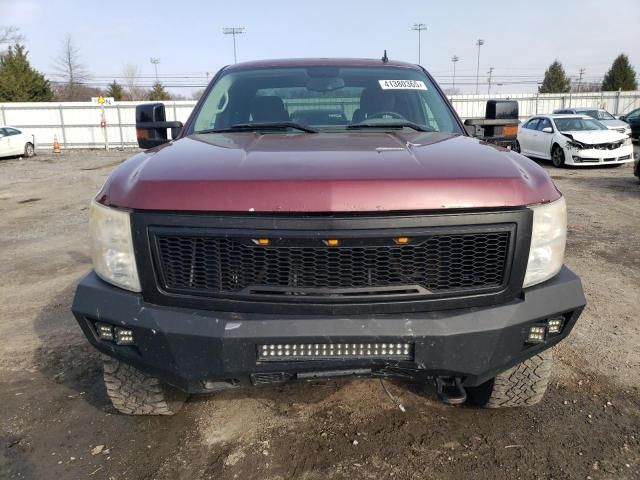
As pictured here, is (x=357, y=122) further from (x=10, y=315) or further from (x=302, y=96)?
(x=10, y=315)

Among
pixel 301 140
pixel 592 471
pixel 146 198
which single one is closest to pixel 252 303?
pixel 146 198

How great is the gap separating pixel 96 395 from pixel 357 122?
90.3 inches

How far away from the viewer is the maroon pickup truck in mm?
1986

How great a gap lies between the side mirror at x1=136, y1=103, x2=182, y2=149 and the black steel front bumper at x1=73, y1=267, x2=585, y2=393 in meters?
1.41

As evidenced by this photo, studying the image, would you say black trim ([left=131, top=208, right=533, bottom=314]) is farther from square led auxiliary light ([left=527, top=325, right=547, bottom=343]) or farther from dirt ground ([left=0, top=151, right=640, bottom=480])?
dirt ground ([left=0, top=151, right=640, bottom=480])

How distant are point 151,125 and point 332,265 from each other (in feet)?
6.23

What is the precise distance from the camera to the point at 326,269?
6.73 feet

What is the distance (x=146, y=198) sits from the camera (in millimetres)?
2055

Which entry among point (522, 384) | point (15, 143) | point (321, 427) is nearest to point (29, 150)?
point (15, 143)

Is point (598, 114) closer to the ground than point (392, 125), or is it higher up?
closer to the ground

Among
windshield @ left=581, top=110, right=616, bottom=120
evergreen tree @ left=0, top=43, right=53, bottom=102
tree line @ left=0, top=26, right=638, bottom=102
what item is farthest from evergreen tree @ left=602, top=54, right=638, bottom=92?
evergreen tree @ left=0, top=43, right=53, bottom=102

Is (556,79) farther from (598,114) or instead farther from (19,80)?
(19,80)

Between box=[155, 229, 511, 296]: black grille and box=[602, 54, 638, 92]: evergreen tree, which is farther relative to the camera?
box=[602, 54, 638, 92]: evergreen tree

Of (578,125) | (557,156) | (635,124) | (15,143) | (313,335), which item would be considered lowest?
(557,156)
